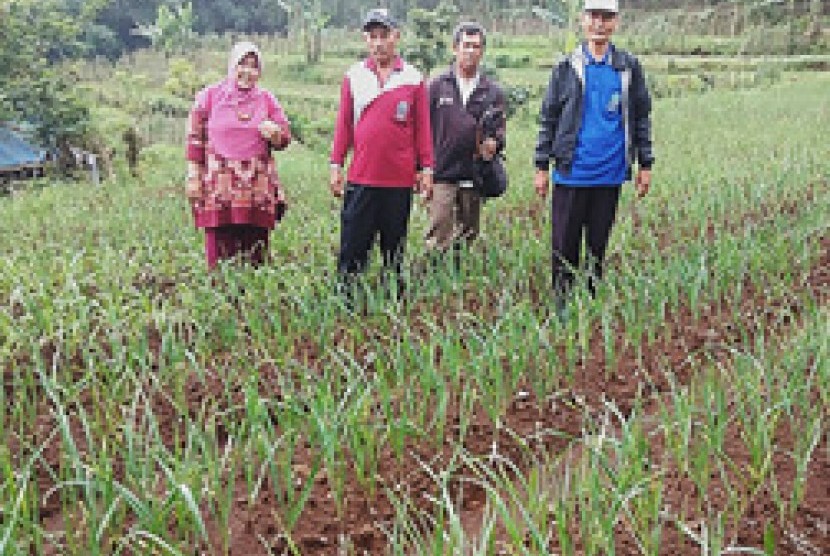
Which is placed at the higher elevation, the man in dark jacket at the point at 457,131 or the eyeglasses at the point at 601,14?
the eyeglasses at the point at 601,14

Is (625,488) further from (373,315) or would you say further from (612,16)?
(612,16)

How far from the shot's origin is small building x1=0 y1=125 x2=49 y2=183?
14133 millimetres

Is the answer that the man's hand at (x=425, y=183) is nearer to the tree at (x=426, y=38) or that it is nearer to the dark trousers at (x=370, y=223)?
the dark trousers at (x=370, y=223)

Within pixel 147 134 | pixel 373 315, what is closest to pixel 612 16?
pixel 373 315

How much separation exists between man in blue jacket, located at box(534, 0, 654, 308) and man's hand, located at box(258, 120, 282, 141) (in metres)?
1.41

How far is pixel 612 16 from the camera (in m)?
3.95

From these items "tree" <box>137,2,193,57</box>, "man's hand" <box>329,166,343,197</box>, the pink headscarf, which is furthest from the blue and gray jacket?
"tree" <box>137,2,193,57</box>

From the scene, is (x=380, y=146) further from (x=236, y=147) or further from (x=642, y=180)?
(x=642, y=180)

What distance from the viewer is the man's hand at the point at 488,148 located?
15.9 ft

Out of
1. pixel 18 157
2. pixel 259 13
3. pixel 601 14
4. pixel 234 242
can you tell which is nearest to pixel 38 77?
pixel 18 157

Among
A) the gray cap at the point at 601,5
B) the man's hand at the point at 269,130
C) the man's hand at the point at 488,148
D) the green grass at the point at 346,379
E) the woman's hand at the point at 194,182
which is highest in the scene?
the gray cap at the point at 601,5

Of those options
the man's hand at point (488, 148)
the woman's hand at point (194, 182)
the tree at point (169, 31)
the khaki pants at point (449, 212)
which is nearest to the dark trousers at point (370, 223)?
the khaki pants at point (449, 212)

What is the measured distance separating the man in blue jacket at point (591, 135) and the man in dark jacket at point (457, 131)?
→ 0.62 meters

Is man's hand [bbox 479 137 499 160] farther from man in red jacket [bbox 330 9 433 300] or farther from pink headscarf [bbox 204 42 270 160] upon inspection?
pink headscarf [bbox 204 42 270 160]
